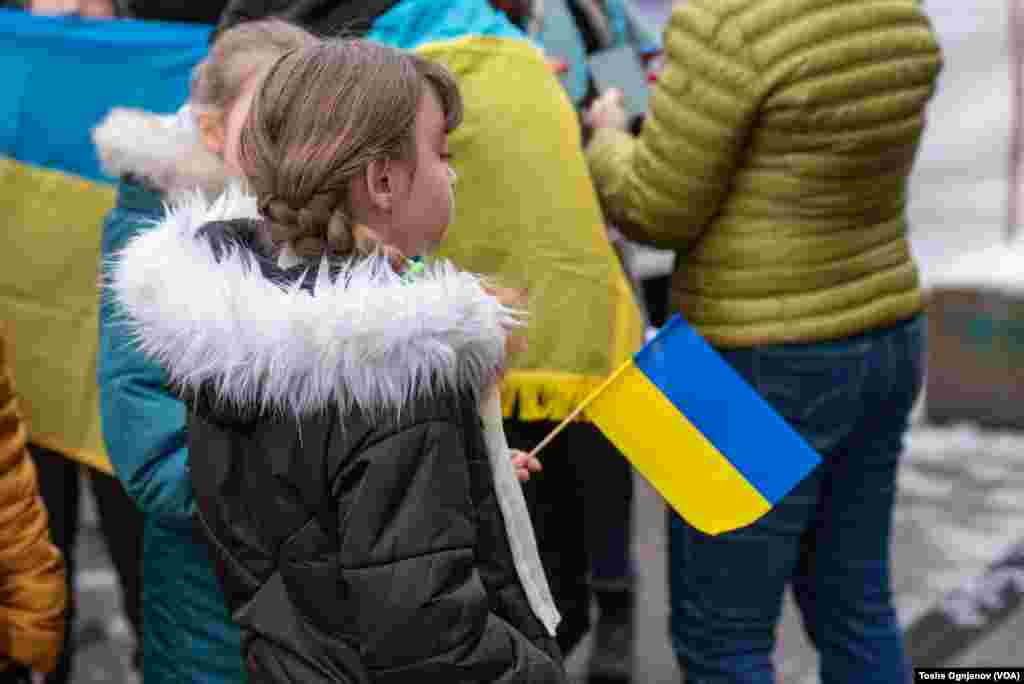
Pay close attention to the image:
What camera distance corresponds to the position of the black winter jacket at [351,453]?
4.64 ft

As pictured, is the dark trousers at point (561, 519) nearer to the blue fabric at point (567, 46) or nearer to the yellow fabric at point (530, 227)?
the yellow fabric at point (530, 227)

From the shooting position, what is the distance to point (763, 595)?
96.5 inches

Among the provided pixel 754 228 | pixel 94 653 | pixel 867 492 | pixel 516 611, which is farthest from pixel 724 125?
pixel 94 653

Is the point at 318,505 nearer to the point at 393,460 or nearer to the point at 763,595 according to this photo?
the point at 393,460

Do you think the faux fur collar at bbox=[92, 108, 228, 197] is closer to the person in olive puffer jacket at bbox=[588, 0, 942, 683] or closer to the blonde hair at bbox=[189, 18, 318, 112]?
the blonde hair at bbox=[189, 18, 318, 112]

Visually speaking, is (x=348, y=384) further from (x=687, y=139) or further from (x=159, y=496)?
(x=687, y=139)

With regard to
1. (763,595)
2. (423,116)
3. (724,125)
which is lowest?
(763,595)

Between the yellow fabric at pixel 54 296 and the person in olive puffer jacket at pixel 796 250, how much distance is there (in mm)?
1036

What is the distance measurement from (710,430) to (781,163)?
1.84 ft

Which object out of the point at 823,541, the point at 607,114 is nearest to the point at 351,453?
the point at 607,114

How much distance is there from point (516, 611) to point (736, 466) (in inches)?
19.6

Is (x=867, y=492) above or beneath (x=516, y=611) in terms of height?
beneath

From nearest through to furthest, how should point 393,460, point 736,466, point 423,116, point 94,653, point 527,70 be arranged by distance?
point 393,460 < point 423,116 < point 736,466 < point 527,70 < point 94,653

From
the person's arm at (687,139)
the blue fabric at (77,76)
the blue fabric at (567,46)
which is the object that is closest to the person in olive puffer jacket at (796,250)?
the person's arm at (687,139)
